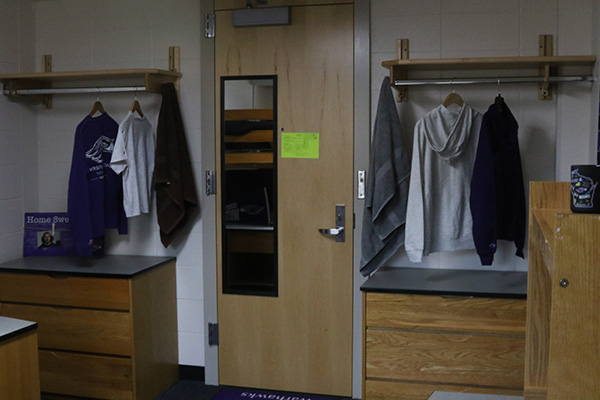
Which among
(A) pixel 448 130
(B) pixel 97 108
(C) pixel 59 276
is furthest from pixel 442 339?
(B) pixel 97 108

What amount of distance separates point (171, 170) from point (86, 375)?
1205mm

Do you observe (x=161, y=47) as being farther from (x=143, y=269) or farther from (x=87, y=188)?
(x=143, y=269)

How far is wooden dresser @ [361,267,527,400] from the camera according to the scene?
279 centimetres

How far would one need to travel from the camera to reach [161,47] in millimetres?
3635

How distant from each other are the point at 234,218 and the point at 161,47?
3.61ft

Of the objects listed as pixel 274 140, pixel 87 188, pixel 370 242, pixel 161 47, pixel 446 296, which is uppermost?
pixel 161 47

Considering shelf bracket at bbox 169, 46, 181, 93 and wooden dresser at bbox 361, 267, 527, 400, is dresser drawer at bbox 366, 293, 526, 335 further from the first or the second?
shelf bracket at bbox 169, 46, 181, 93

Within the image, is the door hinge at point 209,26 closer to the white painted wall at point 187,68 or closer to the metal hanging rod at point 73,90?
the white painted wall at point 187,68

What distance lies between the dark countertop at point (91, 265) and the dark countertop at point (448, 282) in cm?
126

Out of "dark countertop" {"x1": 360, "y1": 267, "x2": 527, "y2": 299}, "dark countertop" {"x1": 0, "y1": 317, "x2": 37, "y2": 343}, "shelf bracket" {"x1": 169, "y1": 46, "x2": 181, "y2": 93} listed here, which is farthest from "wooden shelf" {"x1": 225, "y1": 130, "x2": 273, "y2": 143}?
"dark countertop" {"x1": 0, "y1": 317, "x2": 37, "y2": 343}

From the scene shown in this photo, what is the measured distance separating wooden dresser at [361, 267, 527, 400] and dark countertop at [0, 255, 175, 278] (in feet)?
4.22

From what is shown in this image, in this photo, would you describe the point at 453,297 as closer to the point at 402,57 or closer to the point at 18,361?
the point at 402,57

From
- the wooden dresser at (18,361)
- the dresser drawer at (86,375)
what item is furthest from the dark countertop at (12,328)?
the dresser drawer at (86,375)

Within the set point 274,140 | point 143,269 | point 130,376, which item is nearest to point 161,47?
point 274,140
